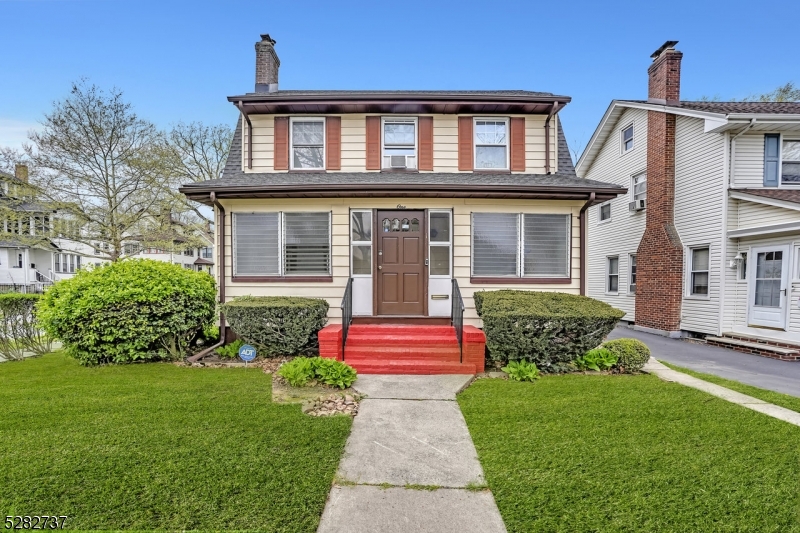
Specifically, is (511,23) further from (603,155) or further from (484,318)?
(484,318)

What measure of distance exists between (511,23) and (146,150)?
684 inches

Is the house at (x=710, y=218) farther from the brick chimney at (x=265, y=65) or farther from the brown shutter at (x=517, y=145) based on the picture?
the brick chimney at (x=265, y=65)

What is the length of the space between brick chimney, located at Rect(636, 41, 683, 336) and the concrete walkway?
9.79 metres

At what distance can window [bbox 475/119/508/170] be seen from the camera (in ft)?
25.7

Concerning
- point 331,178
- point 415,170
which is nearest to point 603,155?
point 415,170

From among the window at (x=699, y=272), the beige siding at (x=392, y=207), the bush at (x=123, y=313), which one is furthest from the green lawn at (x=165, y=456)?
the window at (x=699, y=272)

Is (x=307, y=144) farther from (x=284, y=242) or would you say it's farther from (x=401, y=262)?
(x=401, y=262)

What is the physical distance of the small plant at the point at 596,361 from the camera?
579cm

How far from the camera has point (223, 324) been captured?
7.14 meters

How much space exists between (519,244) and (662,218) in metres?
7.06

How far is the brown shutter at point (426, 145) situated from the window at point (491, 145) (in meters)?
1.00

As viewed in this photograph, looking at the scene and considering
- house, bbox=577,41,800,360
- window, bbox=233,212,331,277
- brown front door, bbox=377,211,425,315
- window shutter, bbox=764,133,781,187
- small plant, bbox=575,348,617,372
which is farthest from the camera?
window shutter, bbox=764,133,781,187

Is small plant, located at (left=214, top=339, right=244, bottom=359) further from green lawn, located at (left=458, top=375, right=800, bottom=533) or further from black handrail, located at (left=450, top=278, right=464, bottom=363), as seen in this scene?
green lawn, located at (left=458, top=375, right=800, bottom=533)

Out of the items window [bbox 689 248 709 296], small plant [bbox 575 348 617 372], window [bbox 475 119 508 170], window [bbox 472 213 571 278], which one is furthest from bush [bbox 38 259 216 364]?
window [bbox 689 248 709 296]
